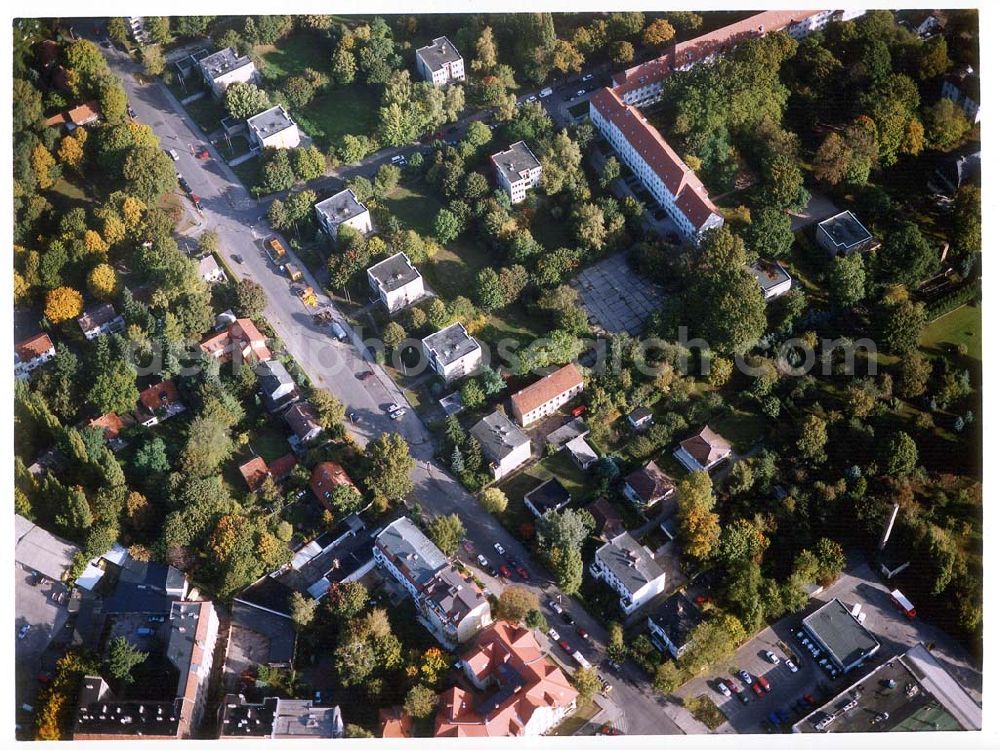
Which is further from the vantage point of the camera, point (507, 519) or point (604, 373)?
point (604, 373)

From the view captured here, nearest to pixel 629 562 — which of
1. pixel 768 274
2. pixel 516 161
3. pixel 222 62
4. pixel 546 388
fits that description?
pixel 546 388

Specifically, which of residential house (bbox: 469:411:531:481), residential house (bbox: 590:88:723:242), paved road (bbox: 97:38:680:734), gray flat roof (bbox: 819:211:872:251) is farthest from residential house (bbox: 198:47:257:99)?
gray flat roof (bbox: 819:211:872:251)

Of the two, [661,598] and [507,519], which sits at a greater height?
[507,519]

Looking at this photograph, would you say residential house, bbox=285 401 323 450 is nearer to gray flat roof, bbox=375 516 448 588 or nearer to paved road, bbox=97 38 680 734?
paved road, bbox=97 38 680 734

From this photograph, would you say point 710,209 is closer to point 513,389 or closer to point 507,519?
point 513,389

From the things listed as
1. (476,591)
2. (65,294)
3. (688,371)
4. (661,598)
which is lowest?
(661,598)

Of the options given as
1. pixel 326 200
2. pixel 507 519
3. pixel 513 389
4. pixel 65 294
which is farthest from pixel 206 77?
pixel 507 519

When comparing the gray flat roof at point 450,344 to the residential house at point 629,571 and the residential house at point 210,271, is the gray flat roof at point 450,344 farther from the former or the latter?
the residential house at point 210,271
